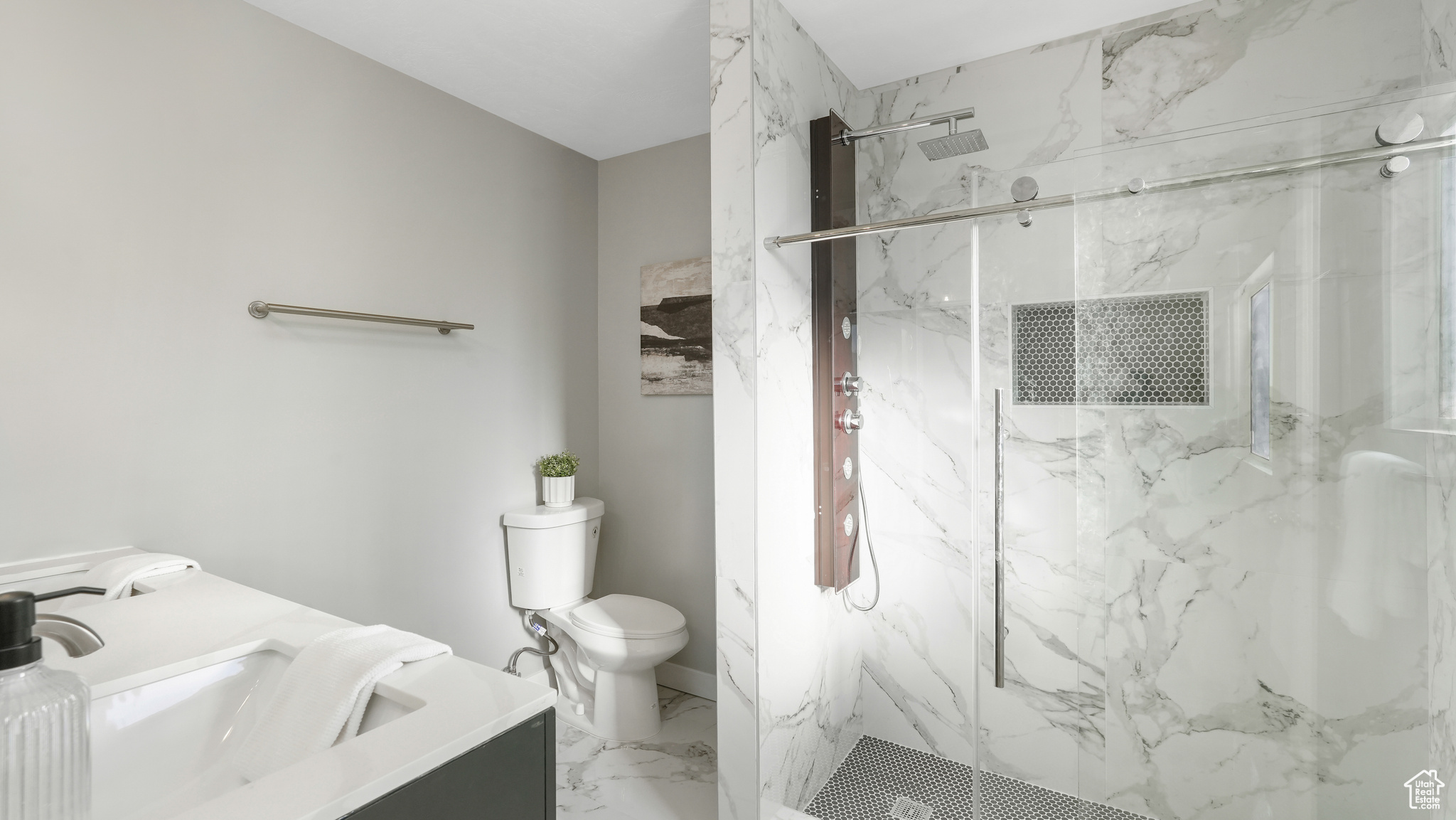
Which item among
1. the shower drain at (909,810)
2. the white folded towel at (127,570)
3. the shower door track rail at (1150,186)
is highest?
the shower door track rail at (1150,186)

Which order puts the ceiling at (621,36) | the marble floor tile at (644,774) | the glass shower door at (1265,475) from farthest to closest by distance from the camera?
the marble floor tile at (644,774)
the ceiling at (621,36)
the glass shower door at (1265,475)

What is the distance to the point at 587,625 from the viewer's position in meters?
2.27

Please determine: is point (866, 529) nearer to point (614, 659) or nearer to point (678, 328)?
point (614, 659)

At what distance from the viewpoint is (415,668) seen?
3.06 feet

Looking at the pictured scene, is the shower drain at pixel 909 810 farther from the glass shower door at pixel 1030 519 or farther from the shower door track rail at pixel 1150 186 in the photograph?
the shower door track rail at pixel 1150 186

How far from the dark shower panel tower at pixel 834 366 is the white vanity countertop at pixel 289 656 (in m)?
1.14

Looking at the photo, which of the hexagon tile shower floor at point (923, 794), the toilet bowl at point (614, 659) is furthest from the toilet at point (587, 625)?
the hexagon tile shower floor at point (923, 794)

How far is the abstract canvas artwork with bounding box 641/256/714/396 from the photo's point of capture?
2.66m

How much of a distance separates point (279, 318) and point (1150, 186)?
222 centimetres

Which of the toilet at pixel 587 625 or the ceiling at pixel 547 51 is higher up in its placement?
the ceiling at pixel 547 51

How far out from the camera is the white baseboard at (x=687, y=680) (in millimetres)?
2676

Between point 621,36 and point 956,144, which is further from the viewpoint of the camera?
point 621,36

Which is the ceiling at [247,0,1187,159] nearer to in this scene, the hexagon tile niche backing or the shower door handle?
the hexagon tile niche backing

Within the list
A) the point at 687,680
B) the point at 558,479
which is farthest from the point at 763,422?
the point at 687,680
